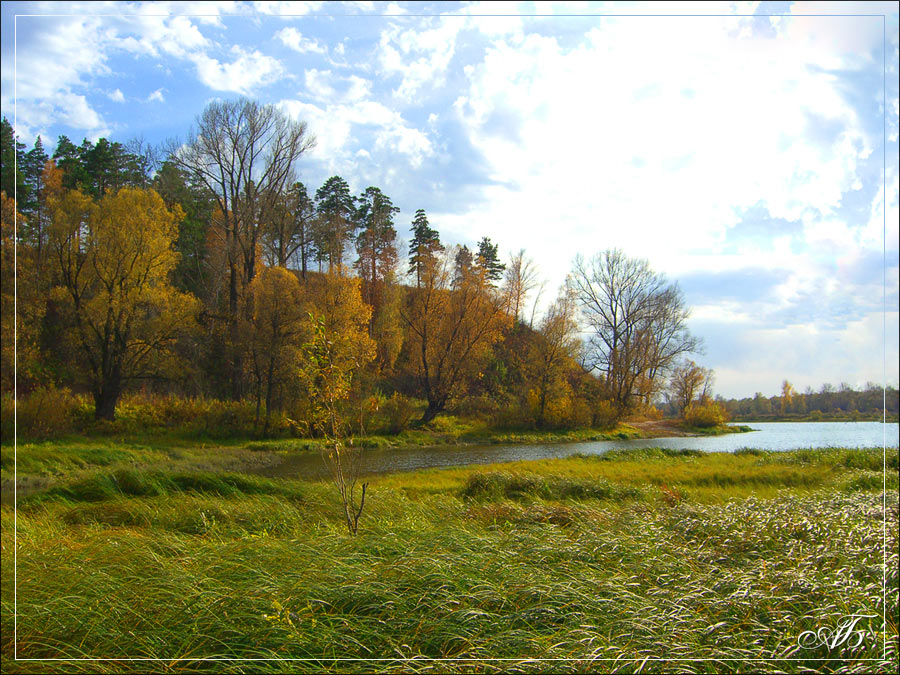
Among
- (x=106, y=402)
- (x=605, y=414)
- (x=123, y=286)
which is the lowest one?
(x=605, y=414)

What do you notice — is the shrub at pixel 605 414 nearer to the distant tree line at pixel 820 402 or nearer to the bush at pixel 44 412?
the distant tree line at pixel 820 402

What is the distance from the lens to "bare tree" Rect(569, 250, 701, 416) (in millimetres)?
4711

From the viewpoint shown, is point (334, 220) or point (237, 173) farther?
point (237, 173)

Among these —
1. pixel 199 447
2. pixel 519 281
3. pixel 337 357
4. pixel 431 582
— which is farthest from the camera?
pixel 199 447

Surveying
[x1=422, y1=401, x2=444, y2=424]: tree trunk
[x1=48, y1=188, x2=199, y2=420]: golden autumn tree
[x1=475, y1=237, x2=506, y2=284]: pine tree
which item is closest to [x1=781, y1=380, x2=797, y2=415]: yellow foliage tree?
[x1=475, y1=237, x2=506, y2=284]: pine tree

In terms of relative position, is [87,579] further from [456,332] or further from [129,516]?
[456,332]

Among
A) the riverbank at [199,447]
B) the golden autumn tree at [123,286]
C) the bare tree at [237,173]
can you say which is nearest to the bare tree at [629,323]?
the riverbank at [199,447]

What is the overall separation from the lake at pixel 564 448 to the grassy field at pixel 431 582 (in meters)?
0.40

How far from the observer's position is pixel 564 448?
6.09 m

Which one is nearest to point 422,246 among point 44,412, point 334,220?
point 334,220

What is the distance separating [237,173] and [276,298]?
1375 millimetres

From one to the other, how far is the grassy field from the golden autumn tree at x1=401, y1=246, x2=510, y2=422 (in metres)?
1.49

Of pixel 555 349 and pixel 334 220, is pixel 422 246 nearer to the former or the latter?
pixel 334 220

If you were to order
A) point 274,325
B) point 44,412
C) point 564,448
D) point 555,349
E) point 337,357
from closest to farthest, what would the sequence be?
point 337,357 → point 555,349 → point 274,325 → point 44,412 → point 564,448
